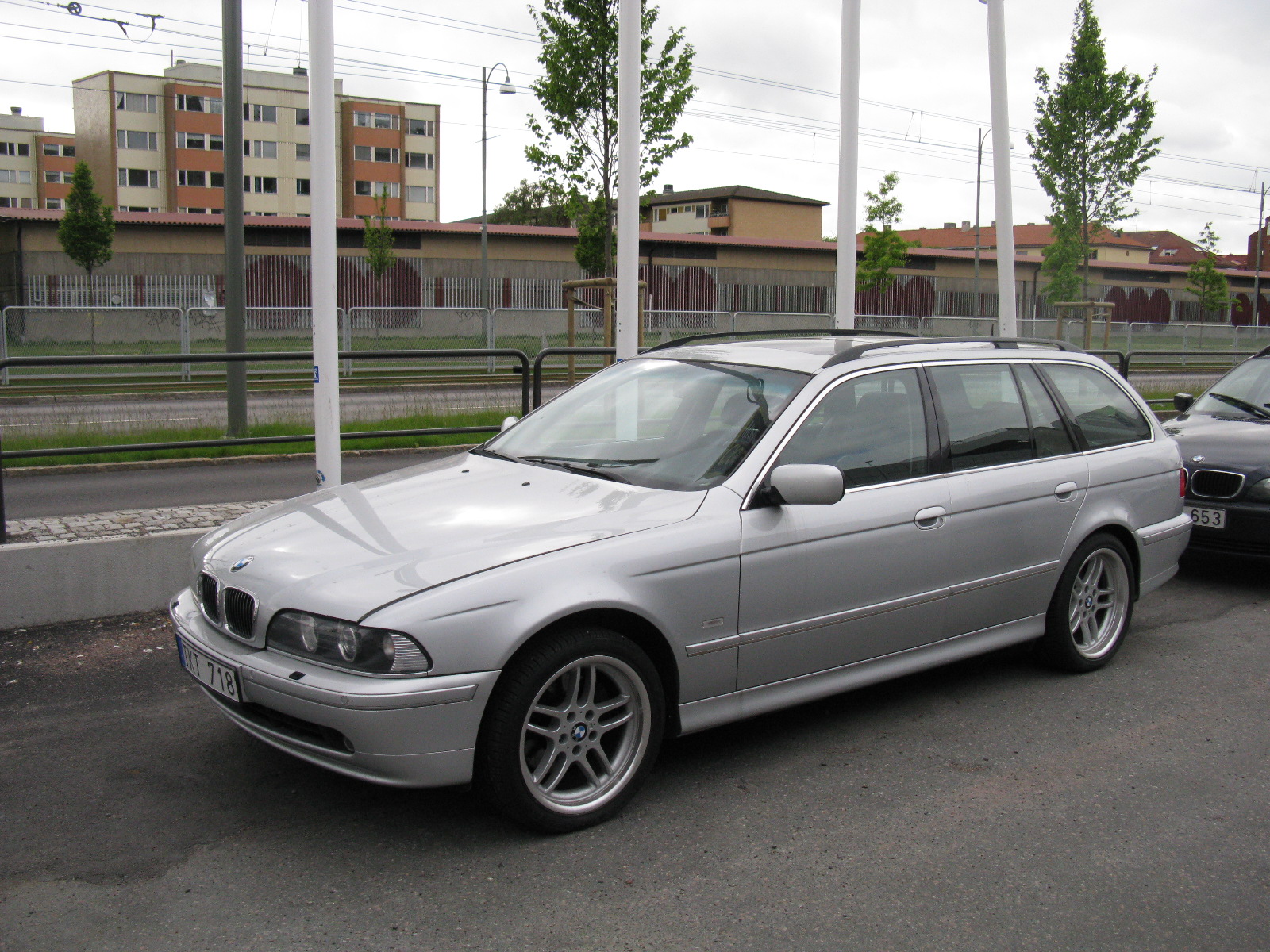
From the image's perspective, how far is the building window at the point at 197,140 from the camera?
7019 centimetres

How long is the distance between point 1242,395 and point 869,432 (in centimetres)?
504

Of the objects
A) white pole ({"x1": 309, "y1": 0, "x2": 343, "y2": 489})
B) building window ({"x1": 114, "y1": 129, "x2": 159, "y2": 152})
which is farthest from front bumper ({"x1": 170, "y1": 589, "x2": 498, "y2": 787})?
building window ({"x1": 114, "y1": 129, "x2": 159, "y2": 152})

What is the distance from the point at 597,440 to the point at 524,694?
1.53 m

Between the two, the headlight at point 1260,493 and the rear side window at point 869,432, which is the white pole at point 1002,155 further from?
the rear side window at point 869,432

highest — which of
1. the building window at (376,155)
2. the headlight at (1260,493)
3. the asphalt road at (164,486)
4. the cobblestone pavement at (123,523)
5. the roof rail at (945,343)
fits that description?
the building window at (376,155)

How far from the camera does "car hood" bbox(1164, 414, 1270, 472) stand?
6.93m

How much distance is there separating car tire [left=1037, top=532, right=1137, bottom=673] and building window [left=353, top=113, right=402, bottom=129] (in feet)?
244

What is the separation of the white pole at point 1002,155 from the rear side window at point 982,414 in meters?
6.41

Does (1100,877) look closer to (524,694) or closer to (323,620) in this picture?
(524,694)

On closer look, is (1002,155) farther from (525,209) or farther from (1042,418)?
(525,209)

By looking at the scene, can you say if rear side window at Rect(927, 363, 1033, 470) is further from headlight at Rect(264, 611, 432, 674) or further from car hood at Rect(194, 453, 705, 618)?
headlight at Rect(264, 611, 432, 674)

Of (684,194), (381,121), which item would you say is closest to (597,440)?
(381,121)

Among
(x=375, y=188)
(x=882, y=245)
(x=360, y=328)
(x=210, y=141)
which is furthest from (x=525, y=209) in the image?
(x=360, y=328)

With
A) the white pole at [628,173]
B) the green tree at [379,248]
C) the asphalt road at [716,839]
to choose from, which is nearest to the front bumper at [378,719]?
the asphalt road at [716,839]
